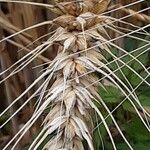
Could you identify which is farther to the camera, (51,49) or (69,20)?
(51,49)

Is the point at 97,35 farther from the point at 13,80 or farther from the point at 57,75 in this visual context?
the point at 13,80

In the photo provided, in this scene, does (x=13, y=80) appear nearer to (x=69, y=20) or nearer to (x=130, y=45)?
(x=130, y=45)

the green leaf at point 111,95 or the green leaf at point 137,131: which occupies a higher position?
the green leaf at point 111,95

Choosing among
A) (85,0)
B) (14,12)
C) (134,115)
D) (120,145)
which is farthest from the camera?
(14,12)

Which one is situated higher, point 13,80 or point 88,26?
point 88,26

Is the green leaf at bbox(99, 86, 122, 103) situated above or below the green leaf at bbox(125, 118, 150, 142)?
above

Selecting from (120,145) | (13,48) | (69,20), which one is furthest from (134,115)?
(69,20)

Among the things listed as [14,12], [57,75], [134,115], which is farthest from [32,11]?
[57,75]

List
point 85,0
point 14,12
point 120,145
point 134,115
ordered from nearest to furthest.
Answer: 1. point 85,0
2. point 120,145
3. point 134,115
4. point 14,12

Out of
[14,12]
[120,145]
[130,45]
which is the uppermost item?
[14,12]
